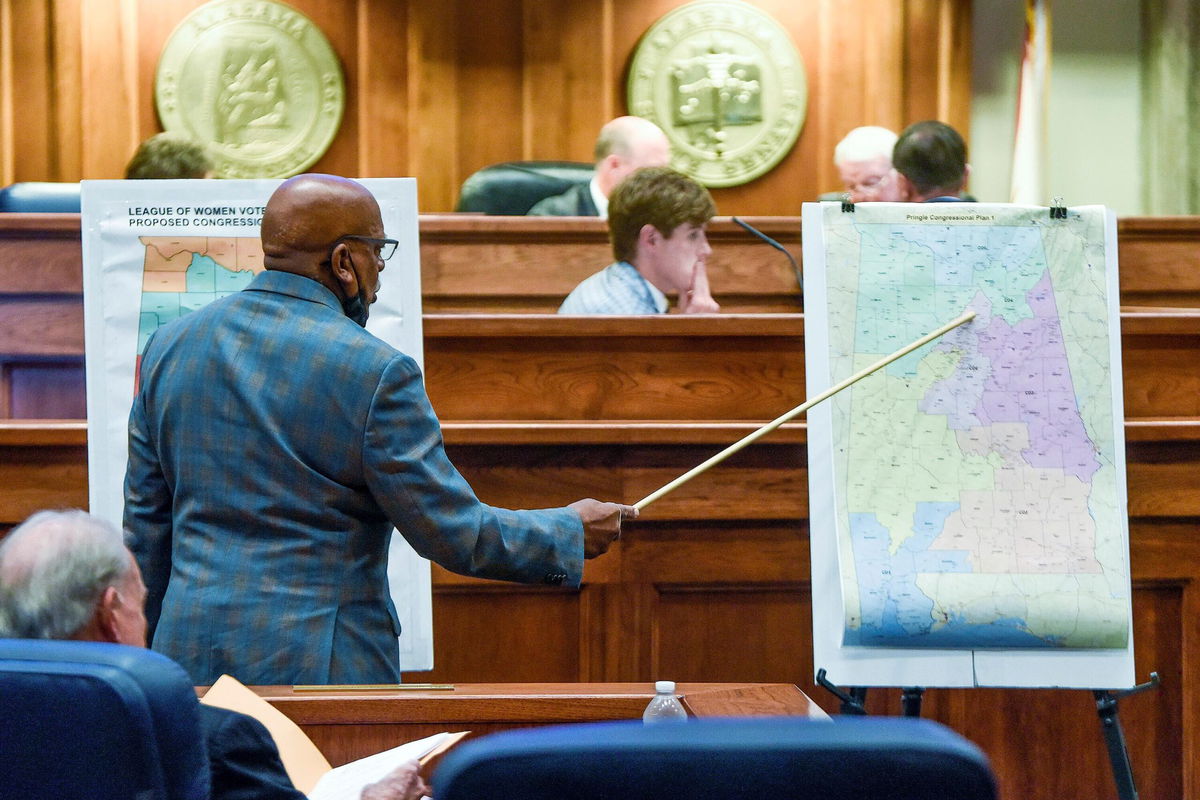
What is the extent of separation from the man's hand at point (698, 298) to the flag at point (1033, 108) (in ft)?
8.86

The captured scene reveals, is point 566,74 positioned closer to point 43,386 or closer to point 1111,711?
point 43,386

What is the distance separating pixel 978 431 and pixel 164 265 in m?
1.45

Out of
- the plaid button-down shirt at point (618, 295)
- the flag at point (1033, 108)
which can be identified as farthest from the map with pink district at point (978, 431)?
the flag at point (1033, 108)

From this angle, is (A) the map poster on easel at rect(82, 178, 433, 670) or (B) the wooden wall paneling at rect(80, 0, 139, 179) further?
(B) the wooden wall paneling at rect(80, 0, 139, 179)

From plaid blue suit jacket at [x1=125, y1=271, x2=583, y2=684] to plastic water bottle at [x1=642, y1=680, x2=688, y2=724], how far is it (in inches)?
10.9

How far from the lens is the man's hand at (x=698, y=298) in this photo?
3.18 meters

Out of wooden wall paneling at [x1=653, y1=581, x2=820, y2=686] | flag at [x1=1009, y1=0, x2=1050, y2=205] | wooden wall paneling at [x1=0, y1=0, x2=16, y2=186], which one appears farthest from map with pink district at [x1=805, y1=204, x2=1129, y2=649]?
wooden wall paneling at [x1=0, y1=0, x2=16, y2=186]

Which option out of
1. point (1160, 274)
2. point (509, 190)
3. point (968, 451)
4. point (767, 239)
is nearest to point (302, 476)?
point (968, 451)

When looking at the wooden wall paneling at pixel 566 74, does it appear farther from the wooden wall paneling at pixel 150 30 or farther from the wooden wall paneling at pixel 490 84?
the wooden wall paneling at pixel 150 30

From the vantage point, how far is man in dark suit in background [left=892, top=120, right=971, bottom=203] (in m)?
3.12

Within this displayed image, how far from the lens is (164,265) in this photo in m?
2.41

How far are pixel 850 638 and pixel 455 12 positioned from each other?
4.18 metres

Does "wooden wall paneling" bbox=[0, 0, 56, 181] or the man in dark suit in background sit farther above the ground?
"wooden wall paneling" bbox=[0, 0, 56, 181]

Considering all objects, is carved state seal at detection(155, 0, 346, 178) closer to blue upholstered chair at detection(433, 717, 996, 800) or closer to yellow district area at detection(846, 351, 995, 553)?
yellow district area at detection(846, 351, 995, 553)
